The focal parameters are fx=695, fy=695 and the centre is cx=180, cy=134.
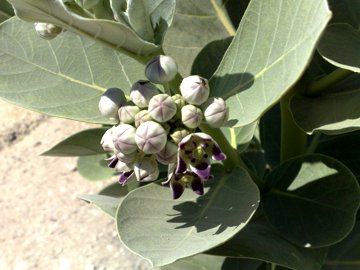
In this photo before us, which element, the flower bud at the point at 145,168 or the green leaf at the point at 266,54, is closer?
the green leaf at the point at 266,54

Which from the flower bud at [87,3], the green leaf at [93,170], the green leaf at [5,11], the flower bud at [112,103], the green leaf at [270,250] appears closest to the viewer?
the flower bud at [87,3]

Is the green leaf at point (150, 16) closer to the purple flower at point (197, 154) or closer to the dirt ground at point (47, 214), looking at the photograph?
the purple flower at point (197, 154)

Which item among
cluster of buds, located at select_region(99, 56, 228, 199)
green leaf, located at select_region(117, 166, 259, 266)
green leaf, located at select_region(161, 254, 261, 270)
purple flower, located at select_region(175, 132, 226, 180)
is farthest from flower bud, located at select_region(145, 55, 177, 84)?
green leaf, located at select_region(161, 254, 261, 270)

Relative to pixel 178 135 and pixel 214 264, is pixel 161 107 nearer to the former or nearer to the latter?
pixel 178 135

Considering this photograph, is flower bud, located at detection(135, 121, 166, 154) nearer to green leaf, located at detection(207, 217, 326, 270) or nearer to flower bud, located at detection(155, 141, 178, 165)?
flower bud, located at detection(155, 141, 178, 165)

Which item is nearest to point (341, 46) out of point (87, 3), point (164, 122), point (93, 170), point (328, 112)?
point (328, 112)

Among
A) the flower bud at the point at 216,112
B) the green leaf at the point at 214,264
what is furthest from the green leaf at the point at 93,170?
the flower bud at the point at 216,112

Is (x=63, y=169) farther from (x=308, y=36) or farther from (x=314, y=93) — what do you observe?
(x=308, y=36)

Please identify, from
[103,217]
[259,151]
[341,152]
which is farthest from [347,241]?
[103,217]
